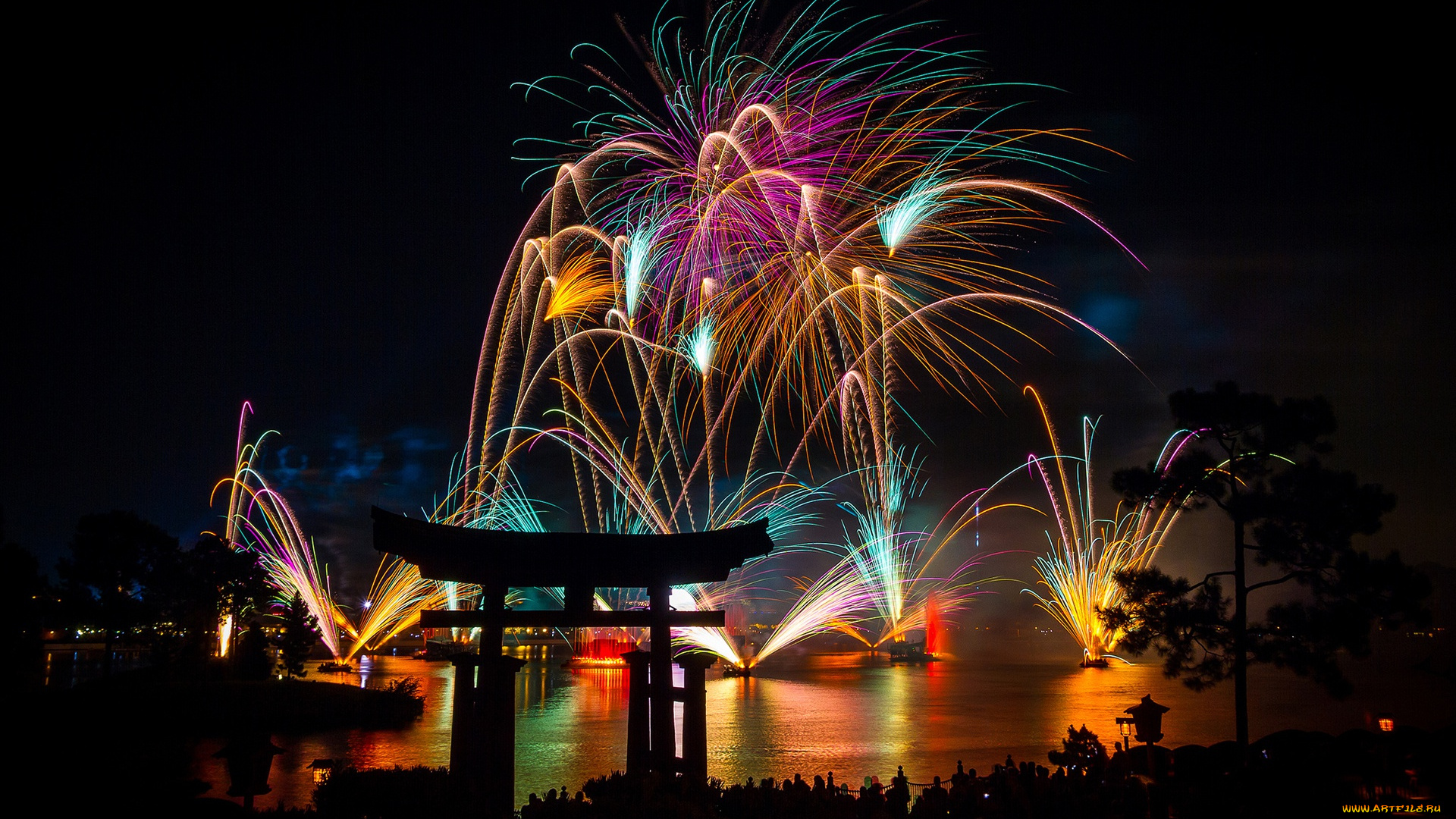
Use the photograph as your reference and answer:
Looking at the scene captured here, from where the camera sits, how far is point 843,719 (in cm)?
3866

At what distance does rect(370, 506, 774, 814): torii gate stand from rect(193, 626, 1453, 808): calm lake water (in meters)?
5.83

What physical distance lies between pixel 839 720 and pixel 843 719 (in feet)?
1.55

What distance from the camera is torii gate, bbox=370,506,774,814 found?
13633 mm

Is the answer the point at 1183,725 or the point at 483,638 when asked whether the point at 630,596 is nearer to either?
the point at 1183,725

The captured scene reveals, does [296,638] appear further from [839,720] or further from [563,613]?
[563,613]

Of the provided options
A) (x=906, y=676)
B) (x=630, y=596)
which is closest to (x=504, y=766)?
(x=630, y=596)

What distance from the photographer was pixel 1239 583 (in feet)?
65.9

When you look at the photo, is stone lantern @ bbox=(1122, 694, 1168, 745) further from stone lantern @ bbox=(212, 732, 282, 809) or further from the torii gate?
stone lantern @ bbox=(212, 732, 282, 809)

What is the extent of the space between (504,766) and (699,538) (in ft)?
15.0

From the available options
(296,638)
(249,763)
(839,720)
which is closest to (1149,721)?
(249,763)

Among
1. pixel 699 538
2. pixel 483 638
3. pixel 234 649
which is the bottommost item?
pixel 234 649

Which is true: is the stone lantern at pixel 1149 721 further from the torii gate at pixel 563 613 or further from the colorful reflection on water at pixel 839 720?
the torii gate at pixel 563 613

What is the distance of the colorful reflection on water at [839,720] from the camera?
24188 millimetres

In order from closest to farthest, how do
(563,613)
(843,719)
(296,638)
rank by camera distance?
(563,613)
(843,719)
(296,638)
